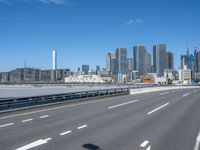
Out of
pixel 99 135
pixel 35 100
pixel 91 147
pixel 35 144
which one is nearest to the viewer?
pixel 91 147

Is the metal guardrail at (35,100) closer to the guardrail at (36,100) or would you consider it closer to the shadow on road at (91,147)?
the guardrail at (36,100)

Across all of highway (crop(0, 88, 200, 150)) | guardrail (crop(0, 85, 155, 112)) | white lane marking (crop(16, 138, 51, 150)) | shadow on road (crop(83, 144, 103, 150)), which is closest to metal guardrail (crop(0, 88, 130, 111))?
guardrail (crop(0, 85, 155, 112))

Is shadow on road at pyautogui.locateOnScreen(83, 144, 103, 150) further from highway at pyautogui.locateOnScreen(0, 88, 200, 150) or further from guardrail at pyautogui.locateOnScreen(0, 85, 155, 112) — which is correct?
guardrail at pyautogui.locateOnScreen(0, 85, 155, 112)

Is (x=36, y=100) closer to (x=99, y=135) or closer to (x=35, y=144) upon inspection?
(x=99, y=135)

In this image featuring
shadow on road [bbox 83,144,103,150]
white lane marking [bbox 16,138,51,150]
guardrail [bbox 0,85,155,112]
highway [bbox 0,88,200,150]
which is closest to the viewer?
shadow on road [bbox 83,144,103,150]

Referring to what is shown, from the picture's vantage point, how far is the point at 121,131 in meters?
11.5

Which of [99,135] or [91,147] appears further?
[99,135]

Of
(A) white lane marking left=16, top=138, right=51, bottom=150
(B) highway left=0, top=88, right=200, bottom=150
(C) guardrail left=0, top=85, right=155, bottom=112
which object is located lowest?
(B) highway left=0, top=88, right=200, bottom=150

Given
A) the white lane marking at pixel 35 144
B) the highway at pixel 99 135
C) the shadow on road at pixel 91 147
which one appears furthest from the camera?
the highway at pixel 99 135

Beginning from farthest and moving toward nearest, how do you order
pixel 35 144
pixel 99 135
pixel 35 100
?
1. pixel 35 100
2. pixel 99 135
3. pixel 35 144

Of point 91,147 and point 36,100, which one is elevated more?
point 36,100

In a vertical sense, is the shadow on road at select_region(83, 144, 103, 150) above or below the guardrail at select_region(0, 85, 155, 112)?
below

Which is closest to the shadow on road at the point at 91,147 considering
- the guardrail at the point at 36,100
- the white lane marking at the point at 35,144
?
the white lane marking at the point at 35,144

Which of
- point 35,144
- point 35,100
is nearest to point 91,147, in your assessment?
point 35,144
